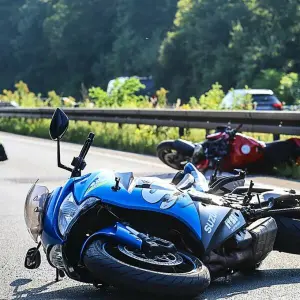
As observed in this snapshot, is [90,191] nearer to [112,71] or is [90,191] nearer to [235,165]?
[235,165]

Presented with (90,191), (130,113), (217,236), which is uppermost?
(90,191)

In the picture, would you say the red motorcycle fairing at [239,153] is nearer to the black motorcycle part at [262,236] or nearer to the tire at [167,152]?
the tire at [167,152]

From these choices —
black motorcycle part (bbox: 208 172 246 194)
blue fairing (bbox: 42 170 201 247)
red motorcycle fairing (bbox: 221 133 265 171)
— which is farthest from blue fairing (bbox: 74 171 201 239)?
red motorcycle fairing (bbox: 221 133 265 171)

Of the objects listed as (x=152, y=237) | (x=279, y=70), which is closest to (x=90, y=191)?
(x=152, y=237)

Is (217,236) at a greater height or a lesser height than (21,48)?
greater

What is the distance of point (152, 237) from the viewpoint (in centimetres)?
493

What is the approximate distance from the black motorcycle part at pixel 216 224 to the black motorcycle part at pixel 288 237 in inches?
19.6

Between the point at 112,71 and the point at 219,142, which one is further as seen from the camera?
the point at 112,71

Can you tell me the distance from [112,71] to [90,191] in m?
83.1

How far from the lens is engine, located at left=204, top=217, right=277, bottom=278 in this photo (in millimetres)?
5320

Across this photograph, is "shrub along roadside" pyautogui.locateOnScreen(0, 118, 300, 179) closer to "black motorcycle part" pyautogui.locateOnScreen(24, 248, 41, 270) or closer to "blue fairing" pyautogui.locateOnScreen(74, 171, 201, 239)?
"black motorcycle part" pyautogui.locateOnScreen(24, 248, 41, 270)

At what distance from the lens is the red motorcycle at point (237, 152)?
1153cm

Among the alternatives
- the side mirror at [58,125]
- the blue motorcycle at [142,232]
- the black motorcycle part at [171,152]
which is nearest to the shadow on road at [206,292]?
the blue motorcycle at [142,232]

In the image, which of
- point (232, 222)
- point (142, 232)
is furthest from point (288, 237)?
point (142, 232)
